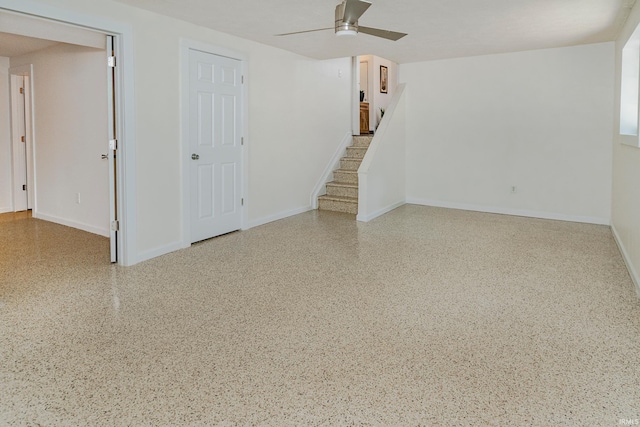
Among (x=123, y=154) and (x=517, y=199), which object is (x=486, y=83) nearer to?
(x=517, y=199)

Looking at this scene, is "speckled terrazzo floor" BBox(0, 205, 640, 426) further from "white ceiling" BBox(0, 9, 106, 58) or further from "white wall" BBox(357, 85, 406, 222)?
"white ceiling" BBox(0, 9, 106, 58)

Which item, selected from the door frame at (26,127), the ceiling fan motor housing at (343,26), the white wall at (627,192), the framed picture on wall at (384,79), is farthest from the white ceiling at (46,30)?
the framed picture on wall at (384,79)

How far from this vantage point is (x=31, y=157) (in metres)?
6.05

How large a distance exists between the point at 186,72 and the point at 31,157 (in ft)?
Answer: 10.2

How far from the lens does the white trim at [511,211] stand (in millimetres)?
5926

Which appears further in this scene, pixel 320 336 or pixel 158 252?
pixel 158 252

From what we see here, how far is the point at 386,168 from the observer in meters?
6.64

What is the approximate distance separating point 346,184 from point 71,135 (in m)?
3.77

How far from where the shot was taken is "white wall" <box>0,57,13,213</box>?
6148 millimetres

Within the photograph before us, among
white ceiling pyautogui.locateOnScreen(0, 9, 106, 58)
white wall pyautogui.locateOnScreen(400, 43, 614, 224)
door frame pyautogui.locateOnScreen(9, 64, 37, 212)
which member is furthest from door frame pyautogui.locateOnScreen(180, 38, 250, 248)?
white wall pyautogui.locateOnScreen(400, 43, 614, 224)

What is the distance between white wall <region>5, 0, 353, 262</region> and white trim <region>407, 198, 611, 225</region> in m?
1.80

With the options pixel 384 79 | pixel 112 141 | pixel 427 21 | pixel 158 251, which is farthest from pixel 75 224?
pixel 384 79

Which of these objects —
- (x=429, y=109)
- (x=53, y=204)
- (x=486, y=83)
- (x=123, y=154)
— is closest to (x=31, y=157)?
(x=53, y=204)

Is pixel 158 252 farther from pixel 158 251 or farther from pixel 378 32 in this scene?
pixel 378 32
